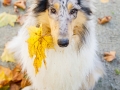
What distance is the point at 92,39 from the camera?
2.31 m

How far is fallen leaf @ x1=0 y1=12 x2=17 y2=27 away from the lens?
3.27 metres

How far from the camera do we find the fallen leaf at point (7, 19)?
10.7ft

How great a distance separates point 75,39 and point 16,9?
152 cm

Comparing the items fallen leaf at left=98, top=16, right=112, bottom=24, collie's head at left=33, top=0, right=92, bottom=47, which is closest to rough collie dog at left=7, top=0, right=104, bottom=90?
collie's head at left=33, top=0, right=92, bottom=47

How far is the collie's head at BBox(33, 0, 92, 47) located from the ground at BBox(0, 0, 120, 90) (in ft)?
2.62

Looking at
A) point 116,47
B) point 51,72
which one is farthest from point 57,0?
point 116,47

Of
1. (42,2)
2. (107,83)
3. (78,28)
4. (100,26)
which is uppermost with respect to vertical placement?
(42,2)

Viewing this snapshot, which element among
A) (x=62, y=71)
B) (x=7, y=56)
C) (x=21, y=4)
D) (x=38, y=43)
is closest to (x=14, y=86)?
(x=7, y=56)

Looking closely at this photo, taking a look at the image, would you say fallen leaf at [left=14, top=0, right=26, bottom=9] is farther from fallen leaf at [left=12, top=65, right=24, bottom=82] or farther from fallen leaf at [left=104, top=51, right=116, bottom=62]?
fallen leaf at [left=104, top=51, right=116, bottom=62]

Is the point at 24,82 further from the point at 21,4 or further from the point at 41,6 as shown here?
the point at 21,4

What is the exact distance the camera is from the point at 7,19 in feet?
11.0

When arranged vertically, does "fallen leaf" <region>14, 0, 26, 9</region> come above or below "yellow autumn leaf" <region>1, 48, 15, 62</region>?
above

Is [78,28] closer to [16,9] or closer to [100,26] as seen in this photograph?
[100,26]

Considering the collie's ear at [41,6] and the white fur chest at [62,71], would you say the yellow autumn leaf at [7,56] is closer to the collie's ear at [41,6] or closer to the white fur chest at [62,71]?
the white fur chest at [62,71]
